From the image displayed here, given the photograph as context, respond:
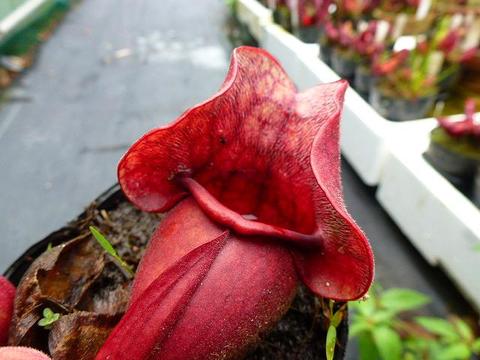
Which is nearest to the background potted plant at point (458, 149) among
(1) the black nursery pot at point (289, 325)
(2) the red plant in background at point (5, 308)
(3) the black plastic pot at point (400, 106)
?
(3) the black plastic pot at point (400, 106)

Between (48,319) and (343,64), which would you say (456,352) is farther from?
(343,64)

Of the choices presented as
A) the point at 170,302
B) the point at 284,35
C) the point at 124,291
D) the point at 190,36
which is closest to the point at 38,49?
the point at 190,36

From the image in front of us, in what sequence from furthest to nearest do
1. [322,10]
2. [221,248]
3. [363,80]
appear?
[322,10], [363,80], [221,248]

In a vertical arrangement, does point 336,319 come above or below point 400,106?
above

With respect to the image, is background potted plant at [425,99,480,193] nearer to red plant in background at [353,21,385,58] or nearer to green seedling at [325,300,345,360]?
red plant in background at [353,21,385,58]

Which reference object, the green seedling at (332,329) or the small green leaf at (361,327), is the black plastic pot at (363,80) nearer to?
the small green leaf at (361,327)

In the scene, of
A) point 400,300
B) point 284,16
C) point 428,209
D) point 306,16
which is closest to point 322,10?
point 306,16
